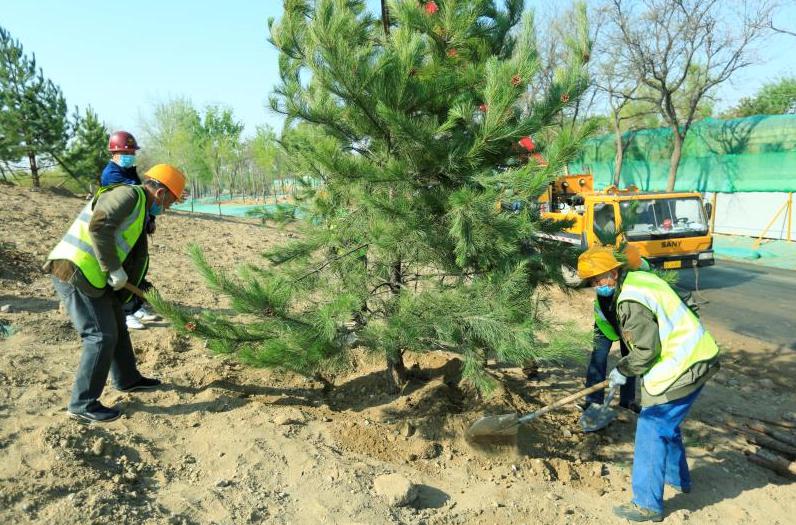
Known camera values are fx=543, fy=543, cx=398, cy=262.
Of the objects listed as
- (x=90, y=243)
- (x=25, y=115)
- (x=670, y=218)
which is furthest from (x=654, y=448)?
(x=25, y=115)

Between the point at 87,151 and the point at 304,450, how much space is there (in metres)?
13.0

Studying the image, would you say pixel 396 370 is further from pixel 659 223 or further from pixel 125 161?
pixel 659 223

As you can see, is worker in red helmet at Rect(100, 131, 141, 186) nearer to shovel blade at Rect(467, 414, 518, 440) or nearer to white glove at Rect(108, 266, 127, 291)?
white glove at Rect(108, 266, 127, 291)

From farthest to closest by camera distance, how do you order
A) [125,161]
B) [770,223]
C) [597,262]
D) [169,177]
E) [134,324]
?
[770,223], [134,324], [125,161], [169,177], [597,262]

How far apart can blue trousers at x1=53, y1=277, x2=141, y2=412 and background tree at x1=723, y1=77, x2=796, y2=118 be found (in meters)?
28.3

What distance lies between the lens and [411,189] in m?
3.15

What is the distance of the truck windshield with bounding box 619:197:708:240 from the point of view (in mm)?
8359

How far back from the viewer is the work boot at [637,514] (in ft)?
9.39

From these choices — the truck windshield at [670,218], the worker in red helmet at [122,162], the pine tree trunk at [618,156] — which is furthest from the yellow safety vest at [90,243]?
the pine tree trunk at [618,156]

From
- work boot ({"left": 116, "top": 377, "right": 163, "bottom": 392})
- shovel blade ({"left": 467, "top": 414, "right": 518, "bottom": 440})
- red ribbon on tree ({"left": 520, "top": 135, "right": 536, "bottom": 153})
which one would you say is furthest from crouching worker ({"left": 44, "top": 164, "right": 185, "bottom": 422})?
red ribbon on tree ({"left": 520, "top": 135, "right": 536, "bottom": 153})

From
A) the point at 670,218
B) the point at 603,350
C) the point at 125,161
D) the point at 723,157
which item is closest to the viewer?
the point at 603,350

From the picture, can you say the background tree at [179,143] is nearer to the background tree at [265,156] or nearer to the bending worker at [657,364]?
the background tree at [265,156]

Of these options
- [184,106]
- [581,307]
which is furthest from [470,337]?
[184,106]

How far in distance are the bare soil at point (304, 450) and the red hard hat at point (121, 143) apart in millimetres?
1468
